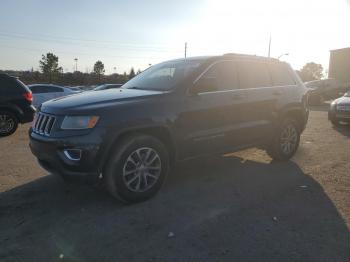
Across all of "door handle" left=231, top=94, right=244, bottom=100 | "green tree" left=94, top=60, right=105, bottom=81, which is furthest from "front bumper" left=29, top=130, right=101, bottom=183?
"green tree" left=94, top=60, right=105, bottom=81

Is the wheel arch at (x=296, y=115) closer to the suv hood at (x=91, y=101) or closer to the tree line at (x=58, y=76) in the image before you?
the suv hood at (x=91, y=101)

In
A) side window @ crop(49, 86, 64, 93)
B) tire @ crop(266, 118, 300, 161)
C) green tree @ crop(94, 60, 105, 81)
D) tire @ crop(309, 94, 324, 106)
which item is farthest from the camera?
green tree @ crop(94, 60, 105, 81)

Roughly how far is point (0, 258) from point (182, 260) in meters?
1.61

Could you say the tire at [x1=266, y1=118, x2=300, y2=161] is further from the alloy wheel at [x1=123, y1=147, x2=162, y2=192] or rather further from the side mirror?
the alloy wheel at [x1=123, y1=147, x2=162, y2=192]

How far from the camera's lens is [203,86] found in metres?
4.88

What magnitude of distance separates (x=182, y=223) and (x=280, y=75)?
376 centimetres

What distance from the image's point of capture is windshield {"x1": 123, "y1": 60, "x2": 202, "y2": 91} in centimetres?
500

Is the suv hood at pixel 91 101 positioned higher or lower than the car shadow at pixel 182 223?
higher

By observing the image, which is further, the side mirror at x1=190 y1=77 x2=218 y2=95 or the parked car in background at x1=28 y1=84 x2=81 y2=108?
the parked car in background at x1=28 y1=84 x2=81 y2=108

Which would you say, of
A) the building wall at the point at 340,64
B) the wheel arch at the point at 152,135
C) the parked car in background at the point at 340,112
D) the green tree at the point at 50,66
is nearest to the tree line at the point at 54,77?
the green tree at the point at 50,66

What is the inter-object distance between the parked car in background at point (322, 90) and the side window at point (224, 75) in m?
17.2

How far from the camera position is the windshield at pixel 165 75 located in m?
5.00

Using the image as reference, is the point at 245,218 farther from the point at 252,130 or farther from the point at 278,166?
the point at 278,166

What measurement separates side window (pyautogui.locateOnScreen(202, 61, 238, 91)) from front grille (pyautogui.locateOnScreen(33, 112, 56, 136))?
84.0 inches
